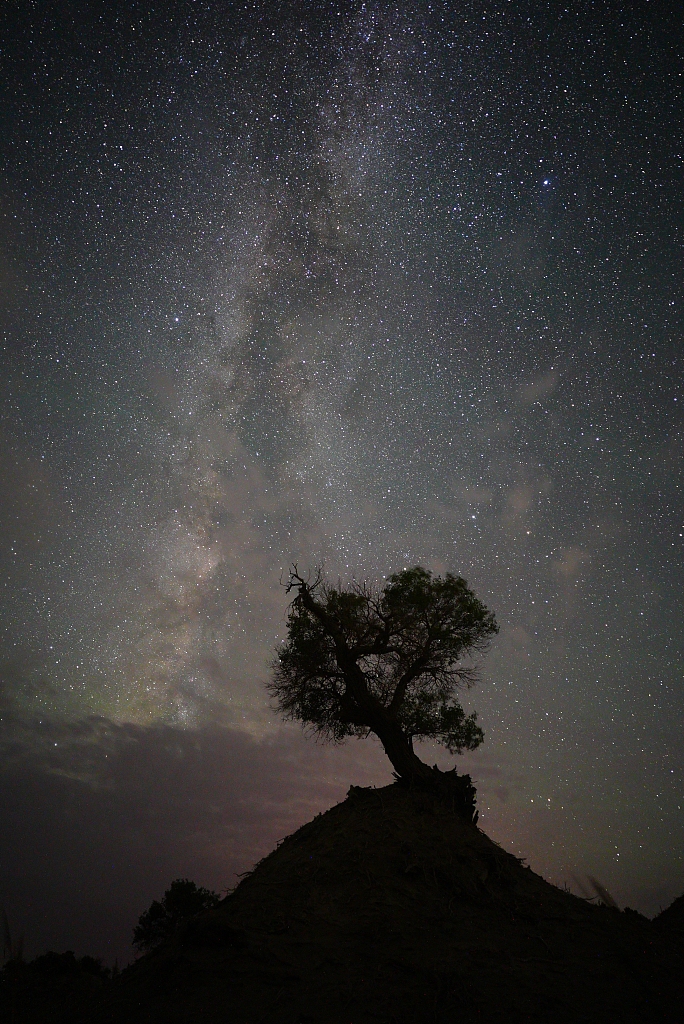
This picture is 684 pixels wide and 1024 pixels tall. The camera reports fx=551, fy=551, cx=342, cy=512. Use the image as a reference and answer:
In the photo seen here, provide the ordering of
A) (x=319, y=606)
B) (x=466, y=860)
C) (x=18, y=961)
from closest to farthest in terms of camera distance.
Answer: (x=18, y=961)
(x=466, y=860)
(x=319, y=606)

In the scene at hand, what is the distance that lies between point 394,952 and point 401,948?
7.6 inches

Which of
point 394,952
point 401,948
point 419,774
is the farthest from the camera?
point 419,774

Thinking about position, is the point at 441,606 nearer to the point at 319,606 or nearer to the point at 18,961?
the point at 319,606

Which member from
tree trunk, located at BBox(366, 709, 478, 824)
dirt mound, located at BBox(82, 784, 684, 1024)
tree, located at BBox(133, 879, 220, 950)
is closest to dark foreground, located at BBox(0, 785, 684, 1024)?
dirt mound, located at BBox(82, 784, 684, 1024)

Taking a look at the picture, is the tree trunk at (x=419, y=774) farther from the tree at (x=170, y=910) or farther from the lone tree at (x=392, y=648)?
the tree at (x=170, y=910)

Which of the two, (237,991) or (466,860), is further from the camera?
(466,860)

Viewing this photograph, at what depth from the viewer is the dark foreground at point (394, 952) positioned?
9328 millimetres

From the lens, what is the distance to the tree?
850 inches

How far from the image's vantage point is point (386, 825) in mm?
15672

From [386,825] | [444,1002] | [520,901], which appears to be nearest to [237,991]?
[444,1002]

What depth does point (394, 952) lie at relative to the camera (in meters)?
11.1

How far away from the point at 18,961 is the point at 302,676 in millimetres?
11021

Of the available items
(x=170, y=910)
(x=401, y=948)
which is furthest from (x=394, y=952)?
(x=170, y=910)

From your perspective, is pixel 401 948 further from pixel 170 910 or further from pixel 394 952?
pixel 170 910
